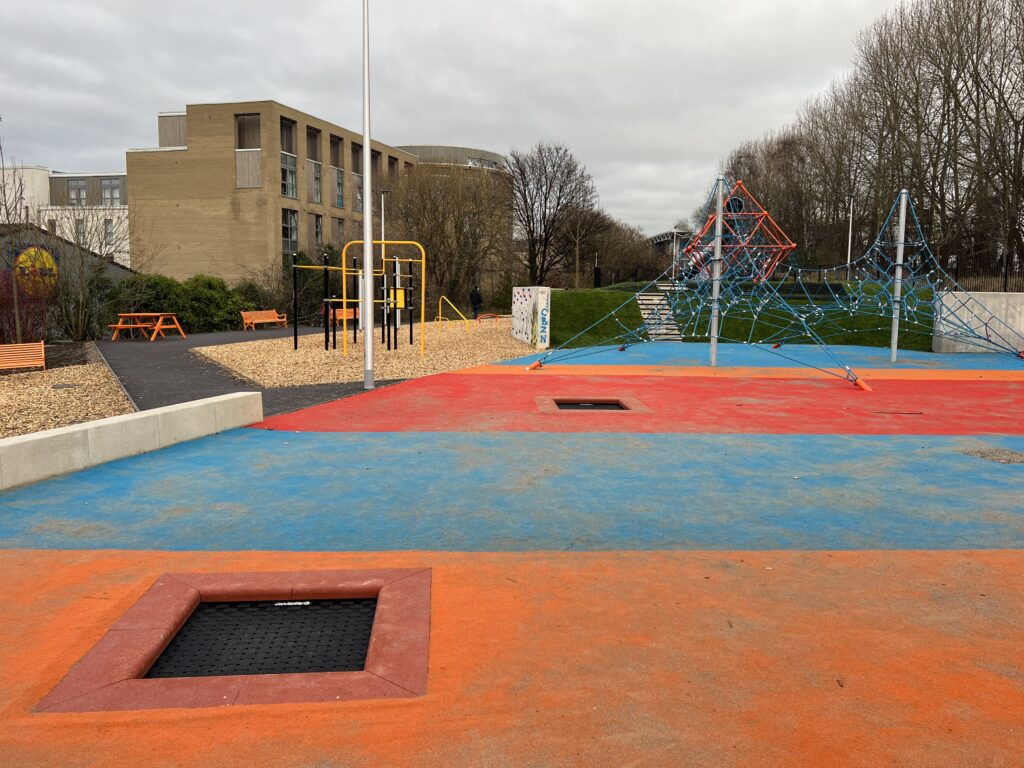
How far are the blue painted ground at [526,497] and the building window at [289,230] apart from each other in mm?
47019

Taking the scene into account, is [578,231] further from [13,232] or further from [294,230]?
[13,232]

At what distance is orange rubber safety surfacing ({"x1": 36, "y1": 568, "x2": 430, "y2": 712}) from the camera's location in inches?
135

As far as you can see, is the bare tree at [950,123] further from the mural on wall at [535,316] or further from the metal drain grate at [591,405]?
the metal drain grate at [591,405]

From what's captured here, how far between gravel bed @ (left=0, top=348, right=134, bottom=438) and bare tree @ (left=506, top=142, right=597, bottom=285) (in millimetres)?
42286

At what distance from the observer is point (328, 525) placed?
595 centimetres

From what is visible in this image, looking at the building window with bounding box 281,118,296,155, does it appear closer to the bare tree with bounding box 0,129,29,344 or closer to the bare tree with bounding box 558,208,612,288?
the bare tree with bounding box 558,208,612,288

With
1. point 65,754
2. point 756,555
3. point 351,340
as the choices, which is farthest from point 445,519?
point 351,340

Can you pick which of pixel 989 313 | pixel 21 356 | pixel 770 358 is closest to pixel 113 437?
pixel 21 356

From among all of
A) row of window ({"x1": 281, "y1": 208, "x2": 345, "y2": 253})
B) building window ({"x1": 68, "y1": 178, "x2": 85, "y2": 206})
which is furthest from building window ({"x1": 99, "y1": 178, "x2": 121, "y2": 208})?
row of window ({"x1": 281, "y1": 208, "x2": 345, "y2": 253})

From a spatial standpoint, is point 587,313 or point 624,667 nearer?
point 624,667

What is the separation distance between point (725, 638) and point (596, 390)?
9.99 m

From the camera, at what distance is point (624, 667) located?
3691 millimetres

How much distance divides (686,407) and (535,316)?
13.0 m

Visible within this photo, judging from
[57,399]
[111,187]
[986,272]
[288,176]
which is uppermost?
[111,187]
